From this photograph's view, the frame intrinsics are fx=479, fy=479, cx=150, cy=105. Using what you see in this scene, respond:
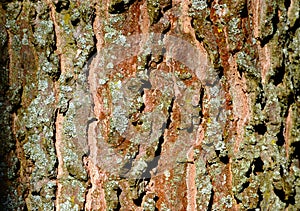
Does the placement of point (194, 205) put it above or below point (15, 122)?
below

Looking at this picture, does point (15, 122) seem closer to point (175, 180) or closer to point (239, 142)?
point (175, 180)

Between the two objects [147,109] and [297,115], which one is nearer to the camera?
[147,109]

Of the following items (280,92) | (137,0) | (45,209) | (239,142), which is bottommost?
(45,209)

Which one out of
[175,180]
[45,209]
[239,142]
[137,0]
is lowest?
[45,209]

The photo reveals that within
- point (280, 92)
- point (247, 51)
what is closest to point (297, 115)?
point (280, 92)

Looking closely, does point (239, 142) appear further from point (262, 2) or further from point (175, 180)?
point (262, 2)

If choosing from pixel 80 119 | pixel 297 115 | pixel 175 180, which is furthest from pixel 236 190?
pixel 80 119

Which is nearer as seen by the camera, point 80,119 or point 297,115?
point 80,119
